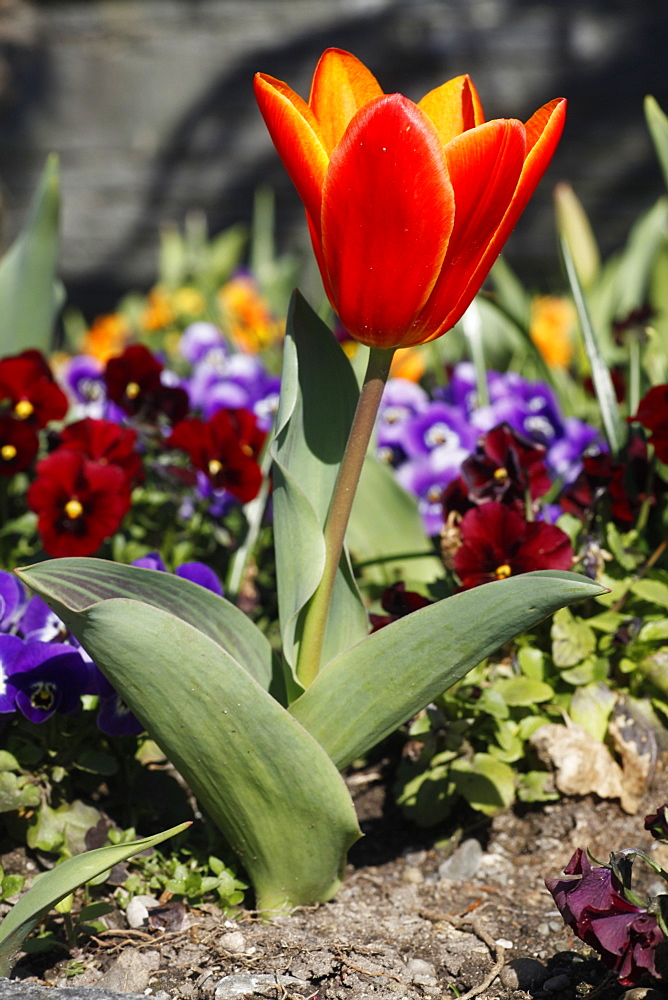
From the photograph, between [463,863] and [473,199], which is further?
[463,863]

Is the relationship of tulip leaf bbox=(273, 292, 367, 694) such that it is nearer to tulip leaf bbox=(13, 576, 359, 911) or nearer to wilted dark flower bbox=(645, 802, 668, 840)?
tulip leaf bbox=(13, 576, 359, 911)

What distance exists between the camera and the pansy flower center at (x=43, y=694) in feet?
3.79

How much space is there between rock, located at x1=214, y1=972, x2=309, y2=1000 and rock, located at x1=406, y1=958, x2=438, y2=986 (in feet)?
0.43

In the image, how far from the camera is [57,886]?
87 cm

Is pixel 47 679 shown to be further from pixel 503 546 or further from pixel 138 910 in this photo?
pixel 503 546

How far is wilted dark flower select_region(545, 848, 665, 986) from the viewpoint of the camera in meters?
0.87

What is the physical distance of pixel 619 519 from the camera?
1458mm

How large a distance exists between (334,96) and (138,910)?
99 centimetres

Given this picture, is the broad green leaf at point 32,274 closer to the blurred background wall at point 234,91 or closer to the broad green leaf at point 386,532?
the broad green leaf at point 386,532

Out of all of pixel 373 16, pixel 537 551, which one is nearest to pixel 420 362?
pixel 537 551

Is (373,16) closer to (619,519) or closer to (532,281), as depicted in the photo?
(532,281)

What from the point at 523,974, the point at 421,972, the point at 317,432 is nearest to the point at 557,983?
the point at 523,974

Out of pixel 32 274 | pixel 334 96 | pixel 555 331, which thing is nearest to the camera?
pixel 334 96

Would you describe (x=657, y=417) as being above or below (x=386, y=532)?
above
